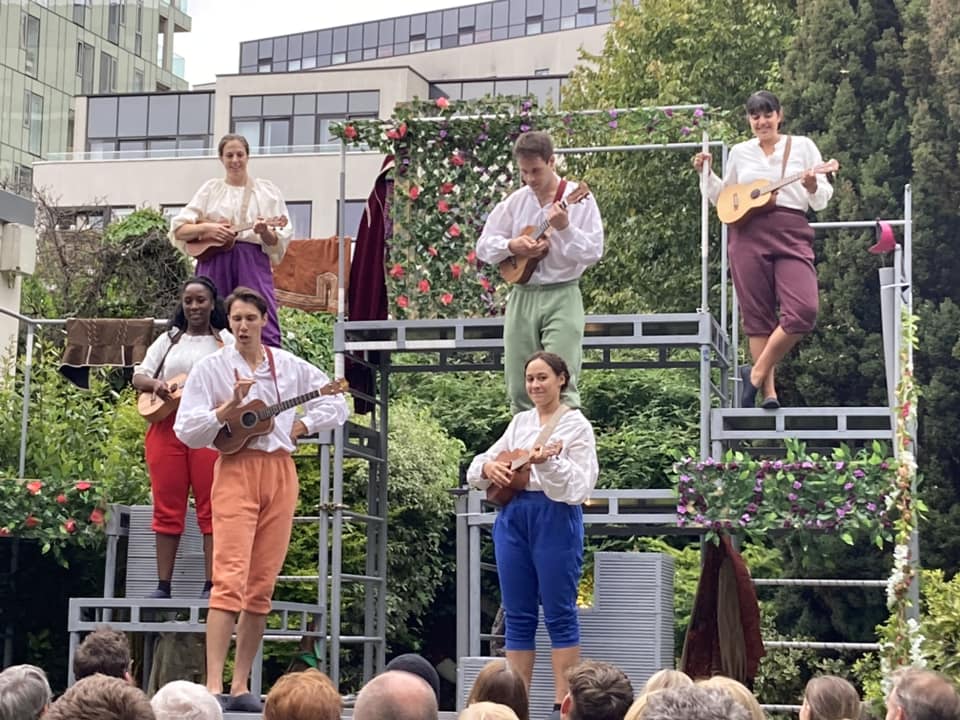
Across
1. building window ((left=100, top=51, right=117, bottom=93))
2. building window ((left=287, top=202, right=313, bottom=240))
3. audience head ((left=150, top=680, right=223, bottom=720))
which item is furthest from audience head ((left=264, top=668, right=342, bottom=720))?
building window ((left=100, top=51, right=117, bottom=93))

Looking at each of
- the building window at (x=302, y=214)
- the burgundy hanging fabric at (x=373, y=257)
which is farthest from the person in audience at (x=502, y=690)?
the building window at (x=302, y=214)

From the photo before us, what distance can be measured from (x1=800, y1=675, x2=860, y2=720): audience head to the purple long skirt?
4491 mm

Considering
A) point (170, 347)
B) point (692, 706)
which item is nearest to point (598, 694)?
point (692, 706)

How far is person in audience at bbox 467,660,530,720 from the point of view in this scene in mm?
5477

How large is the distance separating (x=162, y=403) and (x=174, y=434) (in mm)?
180

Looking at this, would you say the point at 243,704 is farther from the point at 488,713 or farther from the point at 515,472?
the point at 488,713

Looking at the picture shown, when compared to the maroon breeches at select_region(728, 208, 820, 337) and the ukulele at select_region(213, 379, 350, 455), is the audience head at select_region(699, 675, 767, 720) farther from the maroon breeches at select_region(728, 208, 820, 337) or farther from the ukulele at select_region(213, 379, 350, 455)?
the maroon breeches at select_region(728, 208, 820, 337)

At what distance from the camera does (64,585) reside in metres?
10.5

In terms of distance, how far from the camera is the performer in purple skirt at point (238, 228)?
29.8 ft

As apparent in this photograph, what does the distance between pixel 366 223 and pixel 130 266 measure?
29.2 feet

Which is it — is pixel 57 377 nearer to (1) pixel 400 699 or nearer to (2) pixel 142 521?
(2) pixel 142 521

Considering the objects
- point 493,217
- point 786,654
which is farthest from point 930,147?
point 493,217

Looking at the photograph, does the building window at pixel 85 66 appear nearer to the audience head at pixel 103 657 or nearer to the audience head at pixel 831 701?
the audience head at pixel 103 657

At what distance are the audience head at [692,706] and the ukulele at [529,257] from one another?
4874 mm
